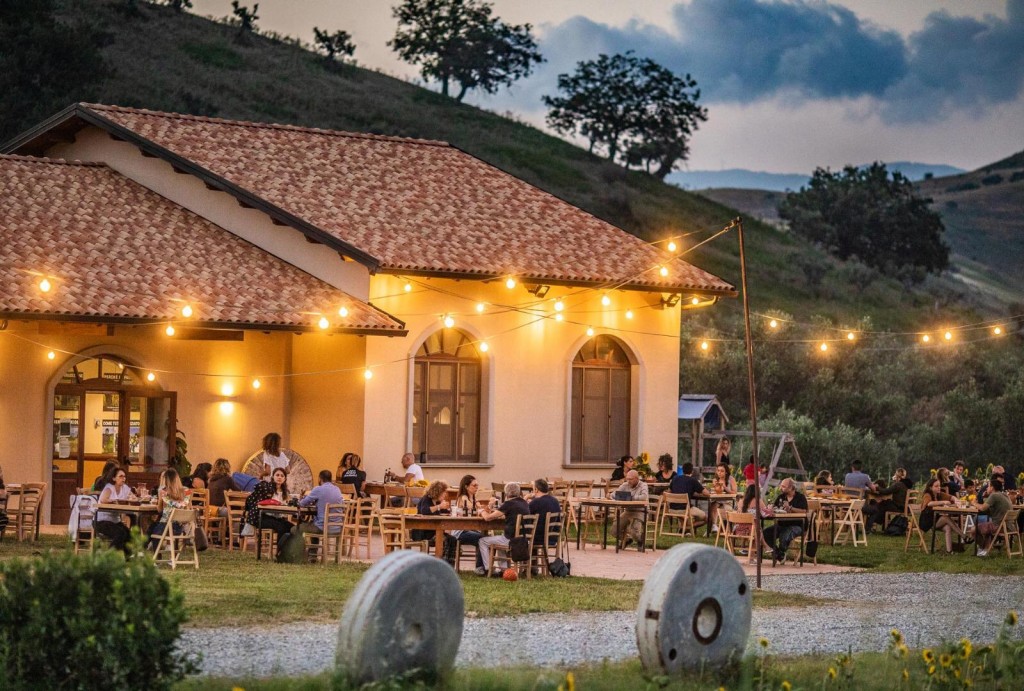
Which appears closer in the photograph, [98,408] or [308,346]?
[98,408]

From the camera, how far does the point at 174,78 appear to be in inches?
2395

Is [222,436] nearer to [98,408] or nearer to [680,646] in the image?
[98,408]

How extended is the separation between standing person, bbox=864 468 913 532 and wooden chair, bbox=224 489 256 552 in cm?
983

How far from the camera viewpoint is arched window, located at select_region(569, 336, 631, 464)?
23906 millimetres

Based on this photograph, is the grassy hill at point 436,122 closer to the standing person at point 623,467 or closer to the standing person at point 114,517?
the standing person at point 623,467

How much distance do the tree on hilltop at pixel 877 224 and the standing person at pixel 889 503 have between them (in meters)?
44.9

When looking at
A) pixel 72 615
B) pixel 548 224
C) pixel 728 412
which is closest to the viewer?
pixel 72 615

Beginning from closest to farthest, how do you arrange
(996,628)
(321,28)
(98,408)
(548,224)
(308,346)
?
(996,628) < (98,408) < (308,346) < (548,224) < (321,28)

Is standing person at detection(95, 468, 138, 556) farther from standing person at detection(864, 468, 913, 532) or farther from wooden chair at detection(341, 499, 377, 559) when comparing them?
standing person at detection(864, 468, 913, 532)

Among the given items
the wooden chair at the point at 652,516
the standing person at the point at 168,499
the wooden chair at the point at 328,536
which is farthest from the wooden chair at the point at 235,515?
the wooden chair at the point at 652,516

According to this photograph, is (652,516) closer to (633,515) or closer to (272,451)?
(633,515)

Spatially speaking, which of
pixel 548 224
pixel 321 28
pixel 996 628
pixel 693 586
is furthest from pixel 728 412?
pixel 321 28

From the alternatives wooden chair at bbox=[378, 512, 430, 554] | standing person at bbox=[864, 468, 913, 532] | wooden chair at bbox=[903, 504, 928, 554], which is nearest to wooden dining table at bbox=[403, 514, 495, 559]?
wooden chair at bbox=[378, 512, 430, 554]

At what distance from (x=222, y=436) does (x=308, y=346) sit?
193 centimetres
